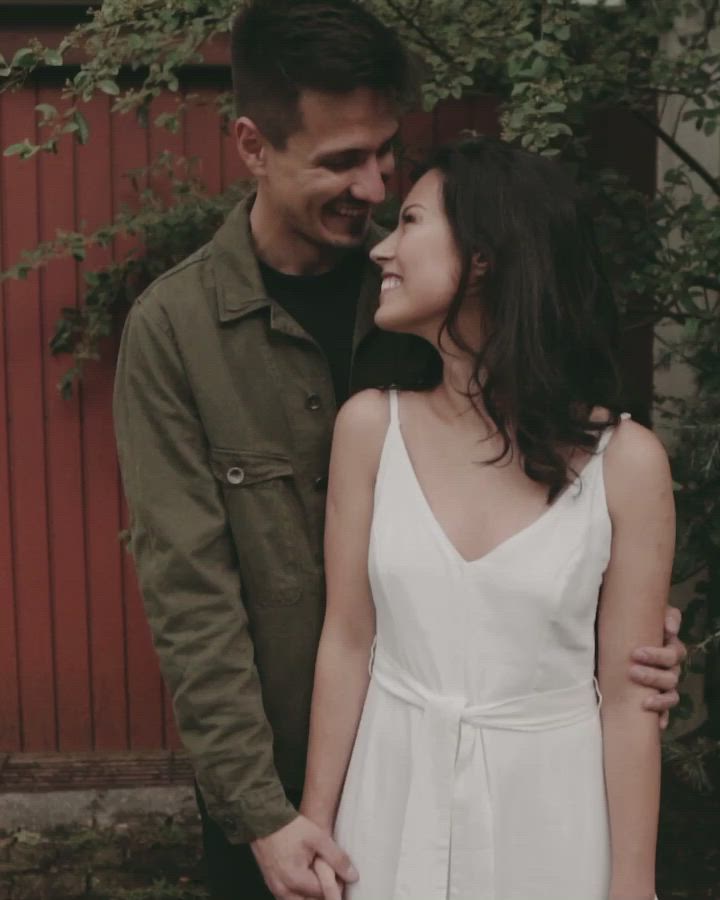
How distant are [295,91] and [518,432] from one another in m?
0.82

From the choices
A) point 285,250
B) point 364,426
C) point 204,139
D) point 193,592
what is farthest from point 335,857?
point 204,139

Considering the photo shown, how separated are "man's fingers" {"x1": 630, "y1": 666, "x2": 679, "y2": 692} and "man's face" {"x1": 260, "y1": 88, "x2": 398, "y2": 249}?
971 mm

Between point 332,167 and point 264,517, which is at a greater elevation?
point 332,167

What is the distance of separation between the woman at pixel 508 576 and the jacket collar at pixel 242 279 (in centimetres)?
26

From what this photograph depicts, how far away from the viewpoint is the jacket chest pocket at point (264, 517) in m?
2.43

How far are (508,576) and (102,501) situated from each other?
9.05 ft

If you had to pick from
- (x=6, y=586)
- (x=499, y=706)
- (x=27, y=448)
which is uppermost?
(x=499, y=706)

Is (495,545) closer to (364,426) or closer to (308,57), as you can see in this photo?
(364,426)

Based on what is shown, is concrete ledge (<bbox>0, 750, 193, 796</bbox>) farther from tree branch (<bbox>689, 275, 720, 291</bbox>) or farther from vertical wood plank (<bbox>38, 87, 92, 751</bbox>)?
tree branch (<bbox>689, 275, 720, 291</bbox>)

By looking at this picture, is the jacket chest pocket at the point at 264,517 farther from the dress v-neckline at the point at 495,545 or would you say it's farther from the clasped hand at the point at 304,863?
the clasped hand at the point at 304,863

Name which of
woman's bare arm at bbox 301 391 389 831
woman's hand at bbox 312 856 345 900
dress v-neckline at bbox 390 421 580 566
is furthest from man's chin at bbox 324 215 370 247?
woman's hand at bbox 312 856 345 900

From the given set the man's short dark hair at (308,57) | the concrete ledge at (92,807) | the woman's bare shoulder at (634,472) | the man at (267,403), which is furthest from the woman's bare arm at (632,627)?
the concrete ledge at (92,807)

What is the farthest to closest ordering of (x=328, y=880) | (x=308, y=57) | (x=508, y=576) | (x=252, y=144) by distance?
(x=252, y=144) → (x=308, y=57) → (x=328, y=880) → (x=508, y=576)

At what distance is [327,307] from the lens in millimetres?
2582
